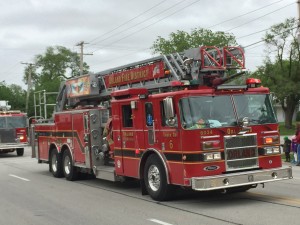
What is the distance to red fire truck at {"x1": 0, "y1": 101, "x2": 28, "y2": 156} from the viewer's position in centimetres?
2625

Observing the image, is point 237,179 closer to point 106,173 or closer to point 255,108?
point 255,108

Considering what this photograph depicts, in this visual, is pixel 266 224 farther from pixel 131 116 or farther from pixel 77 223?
pixel 131 116

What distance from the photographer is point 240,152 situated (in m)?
9.12

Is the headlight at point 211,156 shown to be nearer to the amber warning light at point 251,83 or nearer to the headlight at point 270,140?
the headlight at point 270,140

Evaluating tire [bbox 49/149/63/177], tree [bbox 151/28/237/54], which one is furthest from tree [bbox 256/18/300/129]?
tire [bbox 49/149/63/177]

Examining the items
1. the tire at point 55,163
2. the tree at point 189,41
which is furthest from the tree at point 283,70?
the tire at point 55,163

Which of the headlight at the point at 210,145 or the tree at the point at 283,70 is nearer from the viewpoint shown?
the headlight at the point at 210,145

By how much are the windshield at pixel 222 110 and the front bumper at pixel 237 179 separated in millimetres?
985

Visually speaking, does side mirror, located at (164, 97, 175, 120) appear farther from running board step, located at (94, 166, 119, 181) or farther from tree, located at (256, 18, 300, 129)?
tree, located at (256, 18, 300, 129)

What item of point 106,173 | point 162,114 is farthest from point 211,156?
point 106,173

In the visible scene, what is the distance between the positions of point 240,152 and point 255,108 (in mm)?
1086

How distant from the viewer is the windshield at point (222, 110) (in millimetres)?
8953

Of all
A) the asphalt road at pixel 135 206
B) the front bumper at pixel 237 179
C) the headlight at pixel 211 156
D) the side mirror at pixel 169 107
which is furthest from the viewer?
the side mirror at pixel 169 107

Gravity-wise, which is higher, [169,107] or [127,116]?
[169,107]
